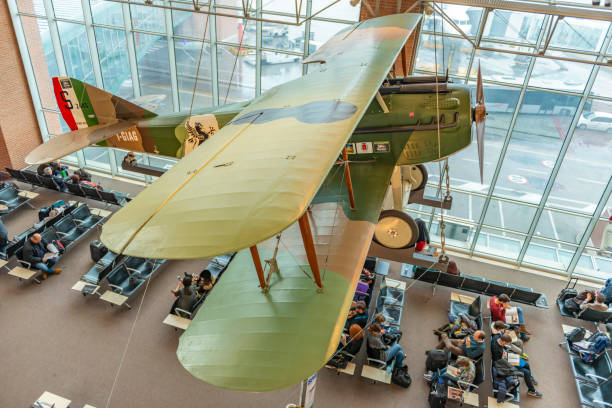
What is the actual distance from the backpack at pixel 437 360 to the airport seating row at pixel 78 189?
8.49 meters

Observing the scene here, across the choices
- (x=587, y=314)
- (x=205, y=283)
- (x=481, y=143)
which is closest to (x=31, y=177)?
(x=205, y=283)

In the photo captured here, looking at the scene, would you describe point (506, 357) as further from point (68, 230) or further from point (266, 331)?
point (68, 230)

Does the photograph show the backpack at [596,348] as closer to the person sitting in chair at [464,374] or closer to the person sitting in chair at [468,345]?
the person sitting in chair at [468,345]

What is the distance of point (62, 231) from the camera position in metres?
10.2

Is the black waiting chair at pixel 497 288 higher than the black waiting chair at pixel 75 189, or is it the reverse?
the black waiting chair at pixel 75 189

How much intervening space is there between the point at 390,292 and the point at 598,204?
5.35 metres

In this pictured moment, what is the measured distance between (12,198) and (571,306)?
14416 mm

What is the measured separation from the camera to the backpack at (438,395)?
6633 millimetres

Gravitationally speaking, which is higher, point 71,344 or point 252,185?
point 252,185

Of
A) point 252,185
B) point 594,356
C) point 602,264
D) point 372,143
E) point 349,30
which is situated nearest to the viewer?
point 252,185

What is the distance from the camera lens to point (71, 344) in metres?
7.64

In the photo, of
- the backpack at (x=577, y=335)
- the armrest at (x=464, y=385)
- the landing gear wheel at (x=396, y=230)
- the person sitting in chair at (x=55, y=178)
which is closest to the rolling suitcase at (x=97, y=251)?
the person sitting in chair at (x=55, y=178)

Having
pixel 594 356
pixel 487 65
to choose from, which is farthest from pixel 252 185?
pixel 487 65

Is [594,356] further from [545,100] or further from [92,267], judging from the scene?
[92,267]
